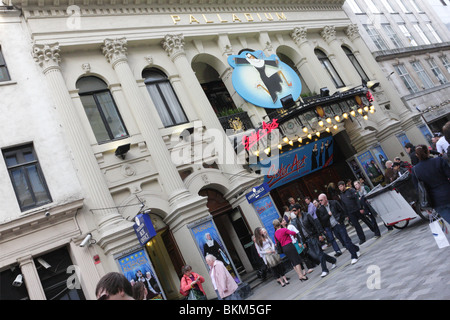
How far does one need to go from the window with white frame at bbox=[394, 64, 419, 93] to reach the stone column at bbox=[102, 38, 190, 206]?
18378 millimetres

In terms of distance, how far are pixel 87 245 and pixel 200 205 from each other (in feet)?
13.1

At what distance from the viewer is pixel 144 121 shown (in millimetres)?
13508

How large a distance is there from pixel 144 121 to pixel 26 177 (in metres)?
4.53

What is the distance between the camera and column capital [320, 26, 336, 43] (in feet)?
70.8

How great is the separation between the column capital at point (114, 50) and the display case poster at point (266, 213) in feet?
27.0

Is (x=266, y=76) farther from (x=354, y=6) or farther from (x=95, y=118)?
(x=354, y=6)

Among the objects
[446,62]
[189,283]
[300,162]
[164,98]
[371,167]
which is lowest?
[189,283]

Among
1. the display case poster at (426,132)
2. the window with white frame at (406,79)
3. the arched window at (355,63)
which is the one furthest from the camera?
the window with white frame at (406,79)

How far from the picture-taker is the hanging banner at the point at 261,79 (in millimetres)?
16469

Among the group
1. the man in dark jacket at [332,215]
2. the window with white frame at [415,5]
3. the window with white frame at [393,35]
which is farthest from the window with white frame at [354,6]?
the man in dark jacket at [332,215]

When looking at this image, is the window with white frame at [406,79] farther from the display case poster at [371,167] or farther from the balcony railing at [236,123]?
the balcony railing at [236,123]

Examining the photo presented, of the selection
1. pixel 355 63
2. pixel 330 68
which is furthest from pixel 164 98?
pixel 355 63
